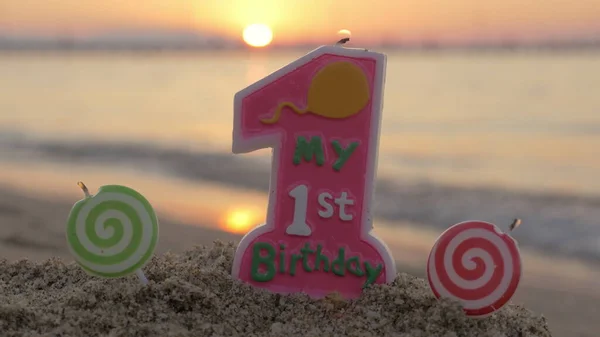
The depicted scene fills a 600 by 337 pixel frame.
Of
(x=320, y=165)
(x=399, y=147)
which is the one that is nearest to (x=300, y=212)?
(x=320, y=165)

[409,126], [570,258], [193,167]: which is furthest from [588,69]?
[570,258]

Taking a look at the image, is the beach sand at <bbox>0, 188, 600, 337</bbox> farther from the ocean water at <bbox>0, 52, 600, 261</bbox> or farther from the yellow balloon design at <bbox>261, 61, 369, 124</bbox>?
the ocean water at <bbox>0, 52, 600, 261</bbox>

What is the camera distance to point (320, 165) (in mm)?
3129

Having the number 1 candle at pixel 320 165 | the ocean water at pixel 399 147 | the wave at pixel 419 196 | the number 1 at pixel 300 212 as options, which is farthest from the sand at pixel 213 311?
the wave at pixel 419 196

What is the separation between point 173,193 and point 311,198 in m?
3.98

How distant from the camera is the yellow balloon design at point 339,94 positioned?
10.2 feet

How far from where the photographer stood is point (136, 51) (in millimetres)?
30406

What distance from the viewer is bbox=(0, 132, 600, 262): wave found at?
6.00m

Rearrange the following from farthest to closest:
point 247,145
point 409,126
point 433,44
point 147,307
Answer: point 433,44, point 409,126, point 247,145, point 147,307

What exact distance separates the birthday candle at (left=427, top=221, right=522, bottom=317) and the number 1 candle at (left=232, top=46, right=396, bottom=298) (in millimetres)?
262

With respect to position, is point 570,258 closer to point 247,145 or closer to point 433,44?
point 247,145

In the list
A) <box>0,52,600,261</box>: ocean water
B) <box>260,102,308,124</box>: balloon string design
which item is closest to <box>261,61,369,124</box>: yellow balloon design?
<box>260,102,308,124</box>: balloon string design

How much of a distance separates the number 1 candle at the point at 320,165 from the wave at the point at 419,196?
2.89 meters

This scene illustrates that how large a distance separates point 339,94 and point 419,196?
422 cm
